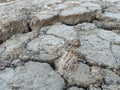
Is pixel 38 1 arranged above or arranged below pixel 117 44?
above

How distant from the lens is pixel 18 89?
4.87 feet

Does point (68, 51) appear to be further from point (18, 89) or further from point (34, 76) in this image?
point (18, 89)

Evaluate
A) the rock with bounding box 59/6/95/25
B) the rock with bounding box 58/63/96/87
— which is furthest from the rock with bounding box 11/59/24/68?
the rock with bounding box 59/6/95/25

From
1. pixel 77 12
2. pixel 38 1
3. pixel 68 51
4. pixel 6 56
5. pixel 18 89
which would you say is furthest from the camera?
pixel 38 1

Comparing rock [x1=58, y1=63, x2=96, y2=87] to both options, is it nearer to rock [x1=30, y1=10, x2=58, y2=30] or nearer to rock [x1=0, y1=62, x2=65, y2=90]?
rock [x1=0, y1=62, x2=65, y2=90]

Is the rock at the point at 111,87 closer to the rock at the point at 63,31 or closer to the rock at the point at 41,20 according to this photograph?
the rock at the point at 63,31

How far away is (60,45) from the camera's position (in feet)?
6.00

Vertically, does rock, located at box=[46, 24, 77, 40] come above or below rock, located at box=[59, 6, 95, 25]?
below

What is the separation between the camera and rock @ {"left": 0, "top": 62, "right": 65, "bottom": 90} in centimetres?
149

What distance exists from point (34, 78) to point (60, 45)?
14.1 inches

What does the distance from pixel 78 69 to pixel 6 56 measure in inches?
19.8

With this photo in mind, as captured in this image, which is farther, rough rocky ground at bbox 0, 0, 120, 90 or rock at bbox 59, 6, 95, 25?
rock at bbox 59, 6, 95, 25

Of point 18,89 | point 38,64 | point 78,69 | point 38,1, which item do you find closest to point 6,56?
point 38,64

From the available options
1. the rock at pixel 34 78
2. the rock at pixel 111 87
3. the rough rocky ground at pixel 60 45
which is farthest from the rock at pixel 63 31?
the rock at pixel 111 87
